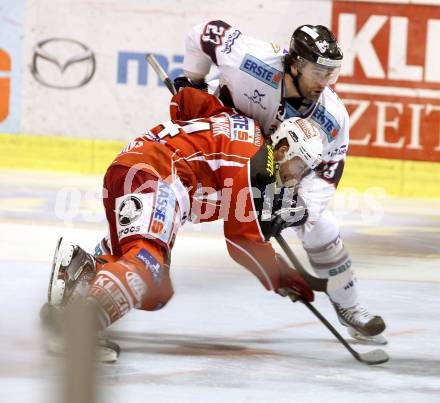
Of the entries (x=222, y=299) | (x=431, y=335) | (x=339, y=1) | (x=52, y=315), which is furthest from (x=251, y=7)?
(x=52, y=315)

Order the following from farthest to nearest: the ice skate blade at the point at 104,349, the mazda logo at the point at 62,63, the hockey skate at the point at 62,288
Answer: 1. the mazda logo at the point at 62,63
2. the hockey skate at the point at 62,288
3. the ice skate blade at the point at 104,349

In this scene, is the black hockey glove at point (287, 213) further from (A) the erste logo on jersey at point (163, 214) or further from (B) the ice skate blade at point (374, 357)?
(B) the ice skate blade at point (374, 357)

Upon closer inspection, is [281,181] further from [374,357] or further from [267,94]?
[374,357]

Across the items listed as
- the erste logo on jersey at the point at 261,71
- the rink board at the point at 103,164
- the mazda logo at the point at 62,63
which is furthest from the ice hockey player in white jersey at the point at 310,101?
the mazda logo at the point at 62,63

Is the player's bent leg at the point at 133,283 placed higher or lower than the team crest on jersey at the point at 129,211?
lower

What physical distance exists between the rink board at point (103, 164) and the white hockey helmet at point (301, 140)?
4832 mm

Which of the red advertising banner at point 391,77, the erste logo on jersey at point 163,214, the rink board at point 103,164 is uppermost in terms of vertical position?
the erste logo on jersey at point 163,214

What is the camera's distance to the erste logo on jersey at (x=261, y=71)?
3982mm

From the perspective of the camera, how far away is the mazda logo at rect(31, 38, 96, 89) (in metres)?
8.48

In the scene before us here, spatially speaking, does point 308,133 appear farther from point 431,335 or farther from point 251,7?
point 251,7

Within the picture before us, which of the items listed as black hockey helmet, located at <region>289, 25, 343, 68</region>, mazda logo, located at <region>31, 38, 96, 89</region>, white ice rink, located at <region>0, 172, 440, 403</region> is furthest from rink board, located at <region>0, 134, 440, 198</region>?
black hockey helmet, located at <region>289, 25, 343, 68</region>

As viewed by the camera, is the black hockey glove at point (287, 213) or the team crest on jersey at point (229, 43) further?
the team crest on jersey at point (229, 43)

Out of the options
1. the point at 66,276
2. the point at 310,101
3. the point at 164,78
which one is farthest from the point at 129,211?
the point at 164,78

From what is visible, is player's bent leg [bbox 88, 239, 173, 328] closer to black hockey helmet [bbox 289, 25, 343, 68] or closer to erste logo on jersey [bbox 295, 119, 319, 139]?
erste logo on jersey [bbox 295, 119, 319, 139]
